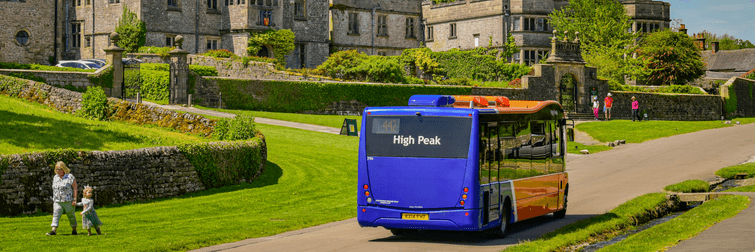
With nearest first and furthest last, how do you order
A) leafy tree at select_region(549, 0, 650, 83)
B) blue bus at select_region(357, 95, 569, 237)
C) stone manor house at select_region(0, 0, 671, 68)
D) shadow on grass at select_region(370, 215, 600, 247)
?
blue bus at select_region(357, 95, 569, 237)
shadow on grass at select_region(370, 215, 600, 247)
stone manor house at select_region(0, 0, 671, 68)
leafy tree at select_region(549, 0, 650, 83)

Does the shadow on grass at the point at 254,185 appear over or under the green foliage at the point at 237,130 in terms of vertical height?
under

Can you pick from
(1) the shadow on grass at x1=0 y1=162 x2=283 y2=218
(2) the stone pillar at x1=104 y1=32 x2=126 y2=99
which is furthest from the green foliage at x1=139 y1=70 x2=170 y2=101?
(1) the shadow on grass at x1=0 y1=162 x2=283 y2=218

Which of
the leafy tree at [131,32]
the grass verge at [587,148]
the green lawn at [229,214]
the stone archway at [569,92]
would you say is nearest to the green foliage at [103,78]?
the green lawn at [229,214]

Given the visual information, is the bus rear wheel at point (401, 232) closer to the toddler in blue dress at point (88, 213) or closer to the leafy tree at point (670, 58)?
the toddler in blue dress at point (88, 213)

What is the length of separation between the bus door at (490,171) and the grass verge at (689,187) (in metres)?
10.6

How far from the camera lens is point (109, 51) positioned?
40.0 metres

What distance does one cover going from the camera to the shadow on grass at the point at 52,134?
21219 millimetres

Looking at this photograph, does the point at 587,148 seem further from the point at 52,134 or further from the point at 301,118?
the point at 52,134

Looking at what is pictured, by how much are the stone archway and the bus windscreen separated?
145 feet

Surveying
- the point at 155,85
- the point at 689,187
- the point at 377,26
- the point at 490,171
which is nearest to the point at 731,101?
the point at 377,26

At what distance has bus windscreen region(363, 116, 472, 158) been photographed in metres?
14.9

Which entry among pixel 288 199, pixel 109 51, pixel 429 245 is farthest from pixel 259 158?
pixel 109 51

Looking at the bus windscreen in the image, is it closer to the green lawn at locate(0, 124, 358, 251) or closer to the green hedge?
the green lawn at locate(0, 124, 358, 251)

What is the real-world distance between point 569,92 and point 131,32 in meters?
33.1
